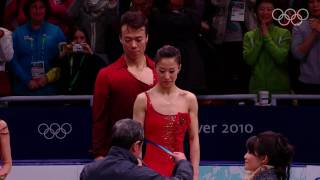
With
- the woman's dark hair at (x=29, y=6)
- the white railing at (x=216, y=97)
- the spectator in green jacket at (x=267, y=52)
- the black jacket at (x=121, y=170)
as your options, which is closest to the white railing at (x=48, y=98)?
the white railing at (x=216, y=97)

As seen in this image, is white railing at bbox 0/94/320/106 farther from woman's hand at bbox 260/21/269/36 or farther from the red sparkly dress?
the red sparkly dress

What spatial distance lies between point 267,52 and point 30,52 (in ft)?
8.17

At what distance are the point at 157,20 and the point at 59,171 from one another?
6.02ft

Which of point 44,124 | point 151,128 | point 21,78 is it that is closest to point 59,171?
point 44,124

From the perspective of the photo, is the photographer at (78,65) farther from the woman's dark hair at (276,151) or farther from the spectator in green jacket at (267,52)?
the woman's dark hair at (276,151)

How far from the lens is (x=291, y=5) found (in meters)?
10.1

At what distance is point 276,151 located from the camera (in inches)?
211

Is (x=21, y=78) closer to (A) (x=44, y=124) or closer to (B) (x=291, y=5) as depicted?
(A) (x=44, y=124)

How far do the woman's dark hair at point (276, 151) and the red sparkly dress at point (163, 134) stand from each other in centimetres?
139

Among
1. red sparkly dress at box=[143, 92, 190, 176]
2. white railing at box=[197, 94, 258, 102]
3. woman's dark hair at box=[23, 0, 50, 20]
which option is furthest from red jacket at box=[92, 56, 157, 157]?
woman's dark hair at box=[23, 0, 50, 20]

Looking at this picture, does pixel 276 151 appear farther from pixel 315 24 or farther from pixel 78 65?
pixel 78 65

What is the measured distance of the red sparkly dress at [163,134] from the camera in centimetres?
673

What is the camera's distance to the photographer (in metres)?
9.70

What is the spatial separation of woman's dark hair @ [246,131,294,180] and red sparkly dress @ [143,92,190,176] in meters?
1.39
